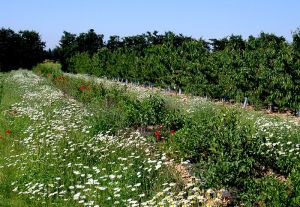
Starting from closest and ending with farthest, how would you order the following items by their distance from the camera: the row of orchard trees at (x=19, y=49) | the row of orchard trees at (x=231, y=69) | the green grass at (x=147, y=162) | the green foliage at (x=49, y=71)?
the green grass at (x=147, y=162)
the row of orchard trees at (x=231, y=69)
the green foliage at (x=49, y=71)
the row of orchard trees at (x=19, y=49)

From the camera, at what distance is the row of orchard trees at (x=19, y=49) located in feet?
215

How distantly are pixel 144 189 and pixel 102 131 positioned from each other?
363cm

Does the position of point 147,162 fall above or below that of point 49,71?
above

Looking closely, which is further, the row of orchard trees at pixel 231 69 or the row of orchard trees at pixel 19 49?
the row of orchard trees at pixel 19 49

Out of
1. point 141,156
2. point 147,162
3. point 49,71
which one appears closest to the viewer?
point 147,162

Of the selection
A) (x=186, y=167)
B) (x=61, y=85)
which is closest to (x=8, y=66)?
(x=61, y=85)

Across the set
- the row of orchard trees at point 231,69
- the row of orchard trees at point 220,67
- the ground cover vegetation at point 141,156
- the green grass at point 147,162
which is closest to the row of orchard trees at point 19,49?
the row of orchard trees at point 220,67

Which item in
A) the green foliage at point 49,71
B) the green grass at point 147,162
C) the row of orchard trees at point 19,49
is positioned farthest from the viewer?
the row of orchard trees at point 19,49

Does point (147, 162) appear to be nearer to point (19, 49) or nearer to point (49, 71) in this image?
point (49, 71)

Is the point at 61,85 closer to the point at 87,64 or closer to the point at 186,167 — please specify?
the point at 186,167

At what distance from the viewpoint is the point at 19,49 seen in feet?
222

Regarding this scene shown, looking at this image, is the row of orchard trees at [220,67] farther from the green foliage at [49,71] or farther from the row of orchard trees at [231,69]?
the green foliage at [49,71]

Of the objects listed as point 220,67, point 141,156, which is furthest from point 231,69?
point 141,156

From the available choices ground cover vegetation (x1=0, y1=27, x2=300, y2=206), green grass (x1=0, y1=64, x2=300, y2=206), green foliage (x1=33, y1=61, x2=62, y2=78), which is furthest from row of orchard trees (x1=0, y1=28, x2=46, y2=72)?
green grass (x1=0, y1=64, x2=300, y2=206)
